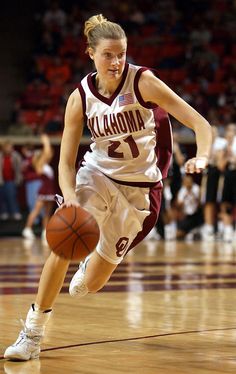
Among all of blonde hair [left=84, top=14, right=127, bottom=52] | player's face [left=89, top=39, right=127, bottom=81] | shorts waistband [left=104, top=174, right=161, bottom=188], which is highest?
blonde hair [left=84, top=14, right=127, bottom=52]

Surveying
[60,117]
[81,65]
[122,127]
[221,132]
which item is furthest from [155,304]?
[81,65]

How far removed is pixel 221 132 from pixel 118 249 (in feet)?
39.4

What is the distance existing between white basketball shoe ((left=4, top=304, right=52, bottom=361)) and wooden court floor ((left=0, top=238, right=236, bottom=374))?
0.17ft

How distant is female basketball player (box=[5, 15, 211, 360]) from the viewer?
445 centimetres

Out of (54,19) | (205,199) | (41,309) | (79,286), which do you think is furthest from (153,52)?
(41,309)

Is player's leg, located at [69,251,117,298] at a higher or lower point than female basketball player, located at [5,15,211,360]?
lower

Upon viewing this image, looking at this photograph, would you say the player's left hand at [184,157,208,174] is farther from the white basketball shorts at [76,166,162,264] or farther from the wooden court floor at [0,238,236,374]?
the wooden court floor at [0,238,236,374]

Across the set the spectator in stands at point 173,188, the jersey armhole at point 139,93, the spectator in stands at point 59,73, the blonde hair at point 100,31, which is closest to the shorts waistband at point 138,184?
the jersey armhole at point 139,93

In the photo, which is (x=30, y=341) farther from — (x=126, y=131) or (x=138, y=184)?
(x=126, y=131)

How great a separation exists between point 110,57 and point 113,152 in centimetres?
50

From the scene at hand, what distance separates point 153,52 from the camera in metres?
19.6

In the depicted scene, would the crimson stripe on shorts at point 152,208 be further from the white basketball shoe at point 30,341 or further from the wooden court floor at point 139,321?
the white basketball shoe at point 30,341

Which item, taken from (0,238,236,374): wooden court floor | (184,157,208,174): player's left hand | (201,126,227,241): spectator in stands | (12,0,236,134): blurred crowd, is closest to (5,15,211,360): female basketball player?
(184,157,208,174): player's left hand

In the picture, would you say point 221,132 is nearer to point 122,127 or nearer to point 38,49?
point 38,49
